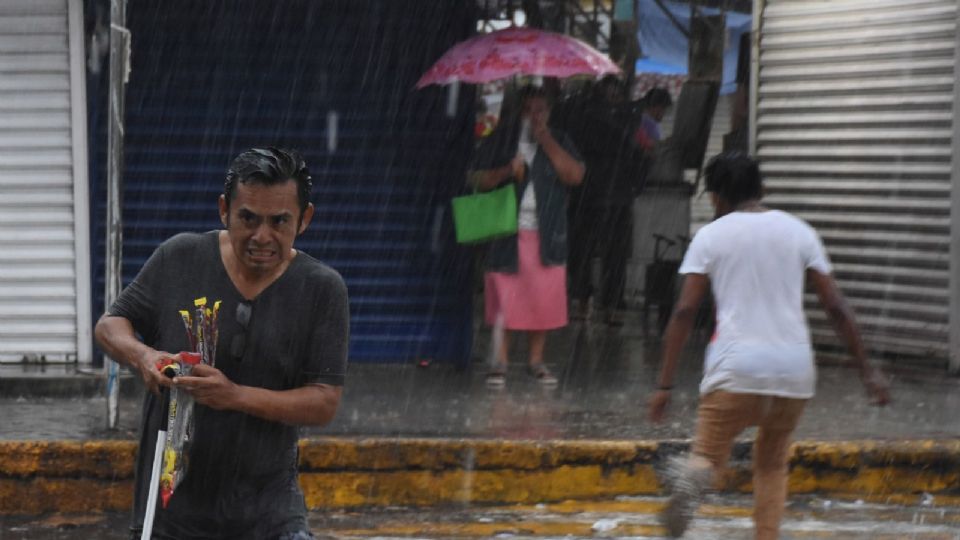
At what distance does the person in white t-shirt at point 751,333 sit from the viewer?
5895mm

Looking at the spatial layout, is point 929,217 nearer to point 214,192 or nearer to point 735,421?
point 214,192

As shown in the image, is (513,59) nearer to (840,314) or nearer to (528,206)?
(528,206)

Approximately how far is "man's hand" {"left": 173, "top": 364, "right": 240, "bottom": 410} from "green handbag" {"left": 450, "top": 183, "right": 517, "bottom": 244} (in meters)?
6.88

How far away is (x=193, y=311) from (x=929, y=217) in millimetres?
8661

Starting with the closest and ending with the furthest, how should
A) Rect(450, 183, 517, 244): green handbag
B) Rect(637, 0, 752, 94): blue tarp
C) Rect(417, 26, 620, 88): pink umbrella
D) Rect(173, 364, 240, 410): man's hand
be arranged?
Rect(173, 364, 240, 410): man's hand, Rect(417, 26, 620, 88): pink umbrella, Rect(450, 183, 517, 244): green handbag, Rect(637, 0, 752, 94): blue tarp

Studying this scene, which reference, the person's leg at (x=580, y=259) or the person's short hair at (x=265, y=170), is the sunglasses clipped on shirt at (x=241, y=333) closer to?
the person's short hair at (x=265, y=170)

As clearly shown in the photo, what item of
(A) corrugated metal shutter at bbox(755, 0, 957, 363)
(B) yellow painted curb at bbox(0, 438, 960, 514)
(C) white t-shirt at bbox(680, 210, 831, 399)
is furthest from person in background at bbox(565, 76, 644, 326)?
(C) white t-shirt at bbox(680, 210, 831, 399)

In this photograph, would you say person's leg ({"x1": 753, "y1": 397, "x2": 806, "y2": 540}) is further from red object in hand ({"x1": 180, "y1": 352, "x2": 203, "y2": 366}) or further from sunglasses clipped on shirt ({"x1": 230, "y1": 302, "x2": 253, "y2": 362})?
red object in hand ({"x1": 180, "y1": 352, "x2": 203, "y2": 366})

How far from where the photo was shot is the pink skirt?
1041cm

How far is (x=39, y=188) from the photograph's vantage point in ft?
33.2

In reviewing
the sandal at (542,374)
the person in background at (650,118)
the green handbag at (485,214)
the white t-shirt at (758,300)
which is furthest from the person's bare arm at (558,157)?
the white t-shirt at (758,300)

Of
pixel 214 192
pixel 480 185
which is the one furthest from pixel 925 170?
pixel 214 192

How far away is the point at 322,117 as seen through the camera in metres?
10.7

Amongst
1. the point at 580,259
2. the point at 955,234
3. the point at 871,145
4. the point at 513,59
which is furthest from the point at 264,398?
the point at 580,259
